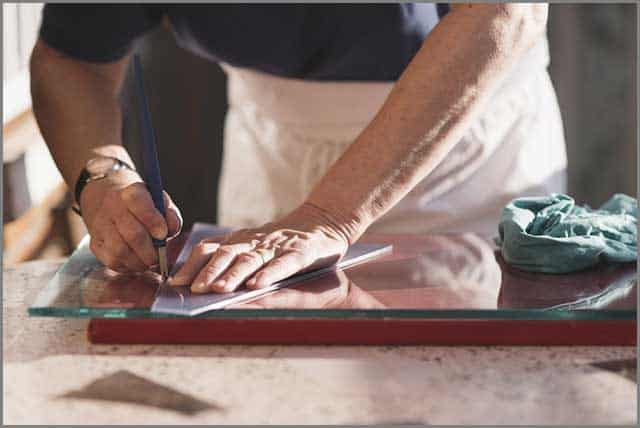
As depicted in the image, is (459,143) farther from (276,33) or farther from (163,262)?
(163,262)

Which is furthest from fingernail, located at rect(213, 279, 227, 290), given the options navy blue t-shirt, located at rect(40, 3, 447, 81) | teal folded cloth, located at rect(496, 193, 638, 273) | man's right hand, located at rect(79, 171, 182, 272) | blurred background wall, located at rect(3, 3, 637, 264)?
blurred background wall, located at rect(3, 3, 637, 264)

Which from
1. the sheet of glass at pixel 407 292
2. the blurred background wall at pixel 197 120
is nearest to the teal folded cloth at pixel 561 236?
the sheet of glass at pixel 407 292

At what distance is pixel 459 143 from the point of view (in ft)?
4.73

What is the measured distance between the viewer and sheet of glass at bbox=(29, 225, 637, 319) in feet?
2.91

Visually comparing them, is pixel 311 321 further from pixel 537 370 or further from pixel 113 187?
pixel 113 187

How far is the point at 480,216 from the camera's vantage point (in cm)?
148

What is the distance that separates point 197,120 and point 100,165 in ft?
3.64

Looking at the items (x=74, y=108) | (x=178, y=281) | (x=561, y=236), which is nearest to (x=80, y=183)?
(x=74, y=108)

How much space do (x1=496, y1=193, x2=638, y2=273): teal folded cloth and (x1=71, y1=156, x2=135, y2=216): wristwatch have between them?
1.68 ft

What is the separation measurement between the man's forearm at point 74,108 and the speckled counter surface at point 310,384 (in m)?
0.44

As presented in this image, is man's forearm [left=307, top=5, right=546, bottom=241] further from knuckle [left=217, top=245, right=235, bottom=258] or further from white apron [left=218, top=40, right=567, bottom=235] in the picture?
white apron [left=218, top=40, right=567, bottom=235]

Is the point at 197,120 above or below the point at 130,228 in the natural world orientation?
below

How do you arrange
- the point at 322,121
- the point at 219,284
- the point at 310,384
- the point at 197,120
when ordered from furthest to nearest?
the point at 197,120
the point at 322,121
the point at 219,284
the point at 310,384

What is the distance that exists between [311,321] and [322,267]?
141mm
